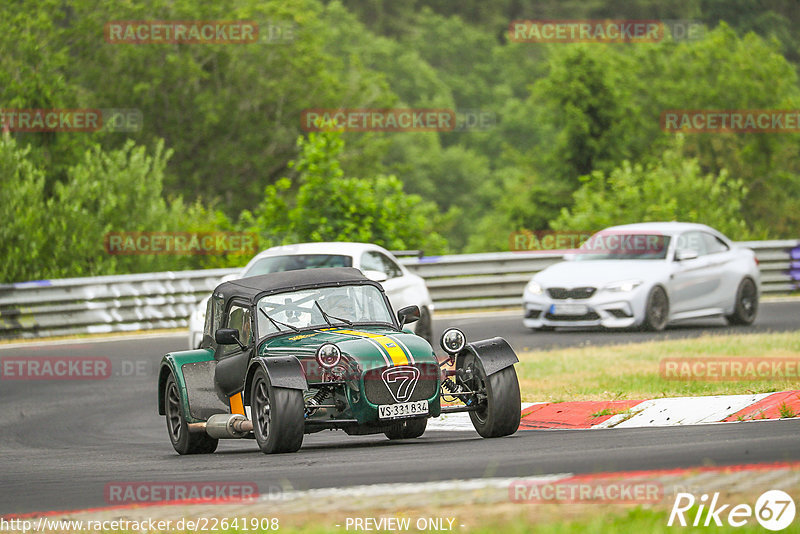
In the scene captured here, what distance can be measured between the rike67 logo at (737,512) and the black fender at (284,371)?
149 inches

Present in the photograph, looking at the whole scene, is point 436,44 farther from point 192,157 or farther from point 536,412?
point 536,412

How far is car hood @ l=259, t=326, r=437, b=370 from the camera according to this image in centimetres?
980

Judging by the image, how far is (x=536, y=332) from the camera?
20.0 meters

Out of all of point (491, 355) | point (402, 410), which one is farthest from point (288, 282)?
point (491, 355)

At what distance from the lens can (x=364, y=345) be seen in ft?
32.5

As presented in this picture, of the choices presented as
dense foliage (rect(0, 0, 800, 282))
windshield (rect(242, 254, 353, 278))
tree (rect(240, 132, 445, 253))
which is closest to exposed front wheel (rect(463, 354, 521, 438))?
windshield (rect(242, 254, 353, 278))

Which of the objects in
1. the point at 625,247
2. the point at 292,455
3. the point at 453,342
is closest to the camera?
the point at 292,455

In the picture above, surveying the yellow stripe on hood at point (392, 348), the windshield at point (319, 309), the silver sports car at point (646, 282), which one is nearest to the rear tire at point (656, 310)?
the silver sports car at point (646, 282)

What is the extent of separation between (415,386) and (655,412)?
7.75 ft

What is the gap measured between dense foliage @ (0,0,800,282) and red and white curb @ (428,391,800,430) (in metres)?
14.6

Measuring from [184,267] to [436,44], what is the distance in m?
84.8

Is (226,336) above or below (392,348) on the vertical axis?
above

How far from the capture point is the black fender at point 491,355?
1008 cm

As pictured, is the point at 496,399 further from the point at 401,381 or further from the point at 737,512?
the point at 737,512
